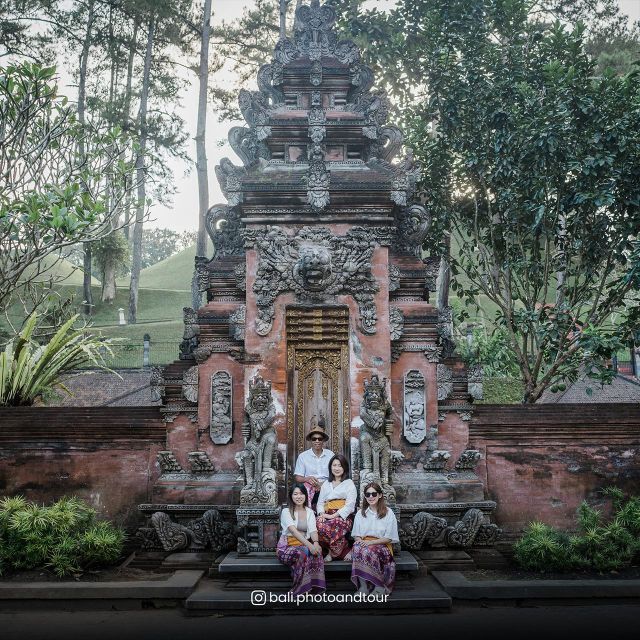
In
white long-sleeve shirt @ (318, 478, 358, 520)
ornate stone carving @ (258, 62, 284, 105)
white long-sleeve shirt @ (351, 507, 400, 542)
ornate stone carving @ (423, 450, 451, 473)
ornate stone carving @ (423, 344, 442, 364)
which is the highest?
ornate stone carving @ (258, 62, 284, 105)

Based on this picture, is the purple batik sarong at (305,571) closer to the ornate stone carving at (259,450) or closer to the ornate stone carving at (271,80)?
the ornate stone carving at (259,450)

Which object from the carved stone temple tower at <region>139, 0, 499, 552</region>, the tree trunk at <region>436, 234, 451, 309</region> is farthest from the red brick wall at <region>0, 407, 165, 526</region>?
the tree trunk at <region>436, 234, 451, 309</region>

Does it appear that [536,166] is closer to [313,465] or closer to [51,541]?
[313,465]

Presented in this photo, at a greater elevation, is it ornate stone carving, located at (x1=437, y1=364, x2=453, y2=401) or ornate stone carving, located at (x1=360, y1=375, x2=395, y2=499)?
ornate stone carving, located at (x1=437, y1=364, x2=453, y2=401)

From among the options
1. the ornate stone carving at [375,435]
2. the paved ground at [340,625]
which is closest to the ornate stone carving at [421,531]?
the ornate stone carving at [375,435]

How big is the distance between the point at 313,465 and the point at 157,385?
2337mm

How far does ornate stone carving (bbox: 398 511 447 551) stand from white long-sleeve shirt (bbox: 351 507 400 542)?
Answer: 4.47 ft

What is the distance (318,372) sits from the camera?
9.02 meters

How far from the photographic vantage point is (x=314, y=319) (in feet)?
29.3

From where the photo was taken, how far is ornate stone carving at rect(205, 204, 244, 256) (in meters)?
9.80

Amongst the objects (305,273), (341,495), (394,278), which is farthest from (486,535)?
(305,273)

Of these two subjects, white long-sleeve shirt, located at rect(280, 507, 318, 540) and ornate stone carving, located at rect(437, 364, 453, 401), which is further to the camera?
ornate stone carving, located at rect(437, 364, 453, 401)

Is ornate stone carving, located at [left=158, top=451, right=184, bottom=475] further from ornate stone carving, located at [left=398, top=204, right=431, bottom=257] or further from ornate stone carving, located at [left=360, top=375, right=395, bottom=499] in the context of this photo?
ornate stone carving, located at [left=398, top=204, right=431, bottom=257]

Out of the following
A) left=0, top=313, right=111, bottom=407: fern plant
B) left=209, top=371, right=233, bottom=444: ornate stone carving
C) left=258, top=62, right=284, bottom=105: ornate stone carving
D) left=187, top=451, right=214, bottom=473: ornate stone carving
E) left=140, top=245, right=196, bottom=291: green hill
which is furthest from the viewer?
left=140, top=245, right=196, bottom=291: green hill
